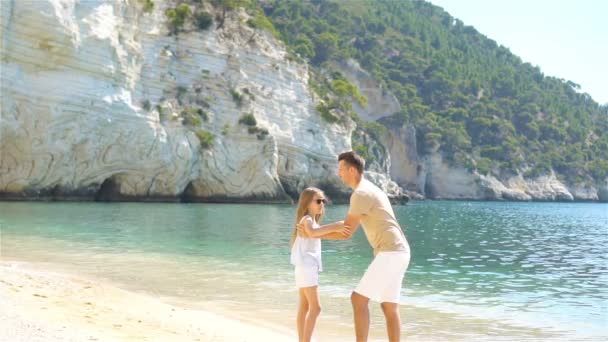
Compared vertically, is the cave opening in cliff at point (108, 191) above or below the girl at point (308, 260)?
below

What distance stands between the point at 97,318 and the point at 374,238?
143 inches

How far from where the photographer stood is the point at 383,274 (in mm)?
5676

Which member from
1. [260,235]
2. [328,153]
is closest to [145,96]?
[328,153]

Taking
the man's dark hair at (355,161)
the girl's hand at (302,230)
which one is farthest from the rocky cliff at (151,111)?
the man's dark hair at (355,161)

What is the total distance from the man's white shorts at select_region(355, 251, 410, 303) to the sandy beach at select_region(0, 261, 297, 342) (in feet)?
7.36

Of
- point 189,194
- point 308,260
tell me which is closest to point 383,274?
point 308,260

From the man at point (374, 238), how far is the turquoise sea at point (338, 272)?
2342 mm

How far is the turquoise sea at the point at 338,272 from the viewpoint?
369 inches

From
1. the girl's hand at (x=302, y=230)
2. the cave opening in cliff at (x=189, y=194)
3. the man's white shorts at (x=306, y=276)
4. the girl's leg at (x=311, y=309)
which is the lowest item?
the cave opening in cliff at (x=189, y=194)

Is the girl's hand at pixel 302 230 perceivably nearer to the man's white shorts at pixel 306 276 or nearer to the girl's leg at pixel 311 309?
the man's white shorts at pixel 306 276

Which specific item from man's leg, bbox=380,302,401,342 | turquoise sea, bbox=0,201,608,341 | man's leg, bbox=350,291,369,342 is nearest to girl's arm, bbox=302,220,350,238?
man's leg, bbox=350,291,369,342

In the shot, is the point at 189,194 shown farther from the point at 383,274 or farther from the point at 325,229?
the point at 383,274

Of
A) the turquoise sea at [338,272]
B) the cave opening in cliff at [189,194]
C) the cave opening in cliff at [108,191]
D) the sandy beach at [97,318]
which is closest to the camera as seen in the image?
the sandy beach at [97,318]

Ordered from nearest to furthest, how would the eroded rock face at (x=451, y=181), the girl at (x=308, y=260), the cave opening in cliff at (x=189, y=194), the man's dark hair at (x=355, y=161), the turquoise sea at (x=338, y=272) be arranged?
the man's dark hair at (x=355, y=161)
the girl at (x=308, y=260)
the turquoise sea at (x=338, y=272)
the cave opening in cliff at (x=189, y=194)
the eroded rock face at (x=451, y=181)
